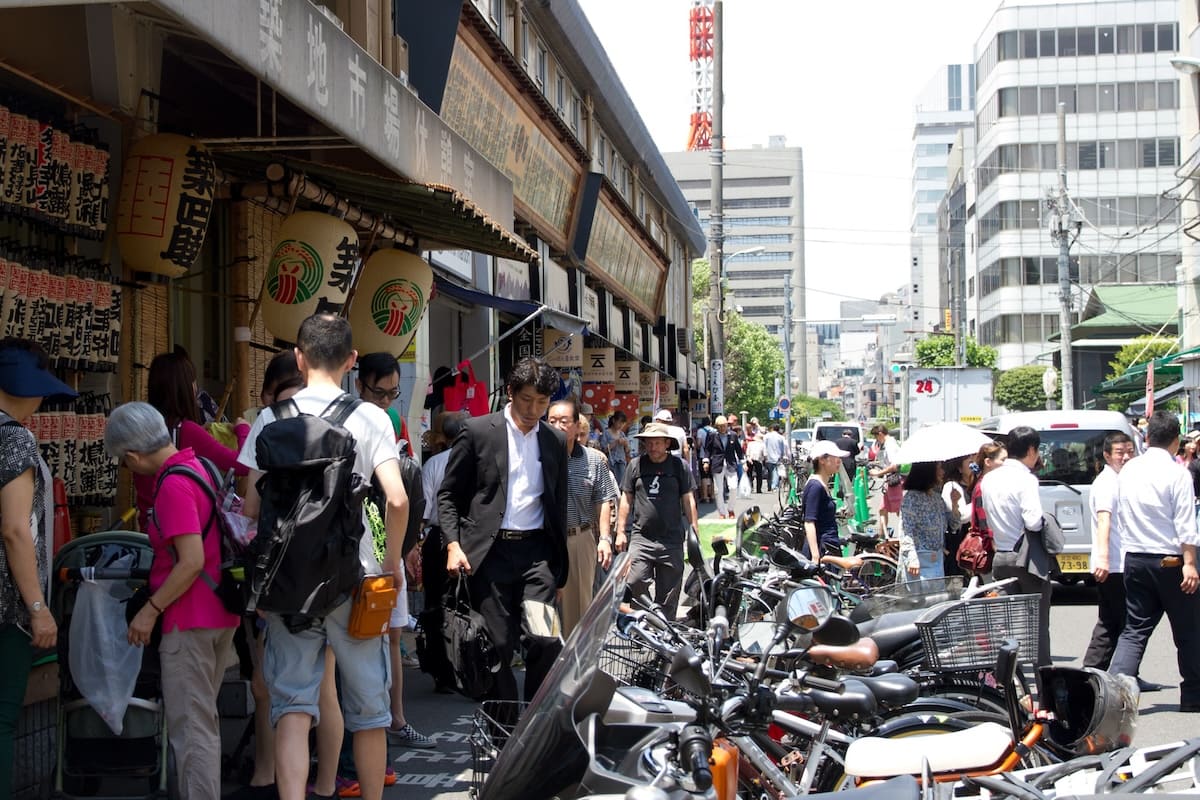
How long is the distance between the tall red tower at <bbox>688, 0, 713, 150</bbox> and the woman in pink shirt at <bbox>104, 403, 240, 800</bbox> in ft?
319

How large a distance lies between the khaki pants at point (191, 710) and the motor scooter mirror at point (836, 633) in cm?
265

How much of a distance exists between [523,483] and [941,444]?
414 cm

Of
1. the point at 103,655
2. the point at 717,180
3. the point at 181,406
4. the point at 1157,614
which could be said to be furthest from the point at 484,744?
the point at 717,180

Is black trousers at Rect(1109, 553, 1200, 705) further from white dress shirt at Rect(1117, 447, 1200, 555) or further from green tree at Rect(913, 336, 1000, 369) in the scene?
green tree at Rect(913, 336, 1000, 369)

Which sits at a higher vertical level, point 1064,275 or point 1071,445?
point 1064,275

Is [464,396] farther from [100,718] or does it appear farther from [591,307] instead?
[591,307]

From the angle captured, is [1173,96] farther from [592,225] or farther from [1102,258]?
[592,225]

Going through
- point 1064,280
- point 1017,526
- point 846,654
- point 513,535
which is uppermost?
point 1064,280

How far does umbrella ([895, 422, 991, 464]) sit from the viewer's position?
9133mm

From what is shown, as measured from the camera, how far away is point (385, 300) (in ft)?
33.7

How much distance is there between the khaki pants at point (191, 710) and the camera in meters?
4.92

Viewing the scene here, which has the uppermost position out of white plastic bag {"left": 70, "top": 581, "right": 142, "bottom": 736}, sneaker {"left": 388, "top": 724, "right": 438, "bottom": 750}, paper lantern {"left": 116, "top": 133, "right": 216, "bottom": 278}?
paper lantern {"left": 116, "top": 133, "right": 216, "bottom": 278}

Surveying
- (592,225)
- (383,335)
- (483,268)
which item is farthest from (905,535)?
(592,225)

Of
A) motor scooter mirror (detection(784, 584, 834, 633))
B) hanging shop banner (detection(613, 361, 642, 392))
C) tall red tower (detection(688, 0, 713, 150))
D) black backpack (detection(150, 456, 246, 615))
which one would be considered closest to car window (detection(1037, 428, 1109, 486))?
black backpack (detection(150, 456, 246, 615))
